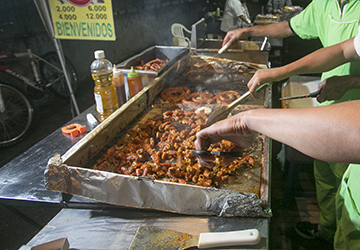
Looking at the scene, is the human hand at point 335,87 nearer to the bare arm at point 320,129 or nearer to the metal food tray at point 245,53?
the bare arm at point 320,129

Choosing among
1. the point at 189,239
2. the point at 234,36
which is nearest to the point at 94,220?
the point at 189,239

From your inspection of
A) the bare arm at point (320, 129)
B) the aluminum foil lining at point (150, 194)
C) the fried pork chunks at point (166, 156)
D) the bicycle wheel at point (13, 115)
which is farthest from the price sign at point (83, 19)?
the bicycle wheel at point (13, 115)

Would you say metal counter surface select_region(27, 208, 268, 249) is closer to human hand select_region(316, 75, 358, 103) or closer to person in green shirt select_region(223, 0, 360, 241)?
person in green shirt select_region(223, 0, 360, 241)

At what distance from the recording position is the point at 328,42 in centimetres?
251

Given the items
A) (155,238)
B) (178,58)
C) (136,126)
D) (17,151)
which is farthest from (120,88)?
(17,151)

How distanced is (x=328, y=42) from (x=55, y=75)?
615cm

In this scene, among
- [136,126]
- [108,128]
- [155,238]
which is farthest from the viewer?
[136,126]

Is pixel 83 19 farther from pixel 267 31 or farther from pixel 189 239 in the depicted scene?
pixel 267 31

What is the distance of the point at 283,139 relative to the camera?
1039 millimetres

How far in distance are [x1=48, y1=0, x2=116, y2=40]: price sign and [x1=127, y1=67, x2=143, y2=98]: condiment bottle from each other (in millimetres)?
485

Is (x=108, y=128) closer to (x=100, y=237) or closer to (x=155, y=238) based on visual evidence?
(x=100, y=237)

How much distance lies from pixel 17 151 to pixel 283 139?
495cm

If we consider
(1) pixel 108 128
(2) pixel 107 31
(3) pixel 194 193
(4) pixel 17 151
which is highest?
(2) pixel 107 31

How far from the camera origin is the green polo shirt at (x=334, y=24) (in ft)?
7.02
